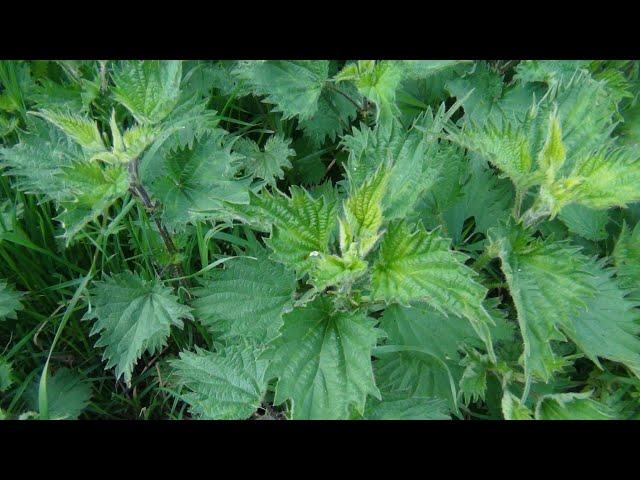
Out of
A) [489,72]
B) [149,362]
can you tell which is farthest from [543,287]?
[149,362]

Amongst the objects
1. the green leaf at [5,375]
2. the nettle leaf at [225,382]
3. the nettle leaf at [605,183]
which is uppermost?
the nettle leaf at [605,183]

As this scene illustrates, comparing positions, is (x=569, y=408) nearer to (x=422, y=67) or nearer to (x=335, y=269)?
(x=335, y=269)

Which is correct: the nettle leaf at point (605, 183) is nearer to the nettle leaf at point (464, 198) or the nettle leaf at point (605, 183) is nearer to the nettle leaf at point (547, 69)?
the nettle leaf at point (464, 198)

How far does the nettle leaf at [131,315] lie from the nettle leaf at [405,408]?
68 centimetres

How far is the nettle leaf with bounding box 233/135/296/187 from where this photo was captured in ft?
7.82

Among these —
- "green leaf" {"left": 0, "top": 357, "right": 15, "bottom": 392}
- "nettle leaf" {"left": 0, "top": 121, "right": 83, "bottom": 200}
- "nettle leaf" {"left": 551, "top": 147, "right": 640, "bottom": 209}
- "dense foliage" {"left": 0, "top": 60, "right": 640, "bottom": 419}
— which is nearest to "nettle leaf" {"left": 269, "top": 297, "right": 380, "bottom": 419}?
"dense foliage" {"left": 0, "top": 60, "right": 640, "bottom": 419}

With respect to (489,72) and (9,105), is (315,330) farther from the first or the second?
(9,105)

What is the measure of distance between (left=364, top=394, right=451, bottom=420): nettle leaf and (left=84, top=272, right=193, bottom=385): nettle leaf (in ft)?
2.22

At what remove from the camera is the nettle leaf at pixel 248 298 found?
1.76 meters

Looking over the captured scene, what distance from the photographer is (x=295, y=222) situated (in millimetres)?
1562

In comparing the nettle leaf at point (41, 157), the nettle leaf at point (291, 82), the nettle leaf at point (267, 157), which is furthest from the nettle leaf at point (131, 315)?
the nettle leaf at point (291, 82)

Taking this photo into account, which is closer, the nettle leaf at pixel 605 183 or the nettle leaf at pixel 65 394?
the nettle leaf at pixel 605 183

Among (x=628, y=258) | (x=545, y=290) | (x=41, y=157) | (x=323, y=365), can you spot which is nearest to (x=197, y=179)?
(x=41, y=157)

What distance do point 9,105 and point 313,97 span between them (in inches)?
49.4
